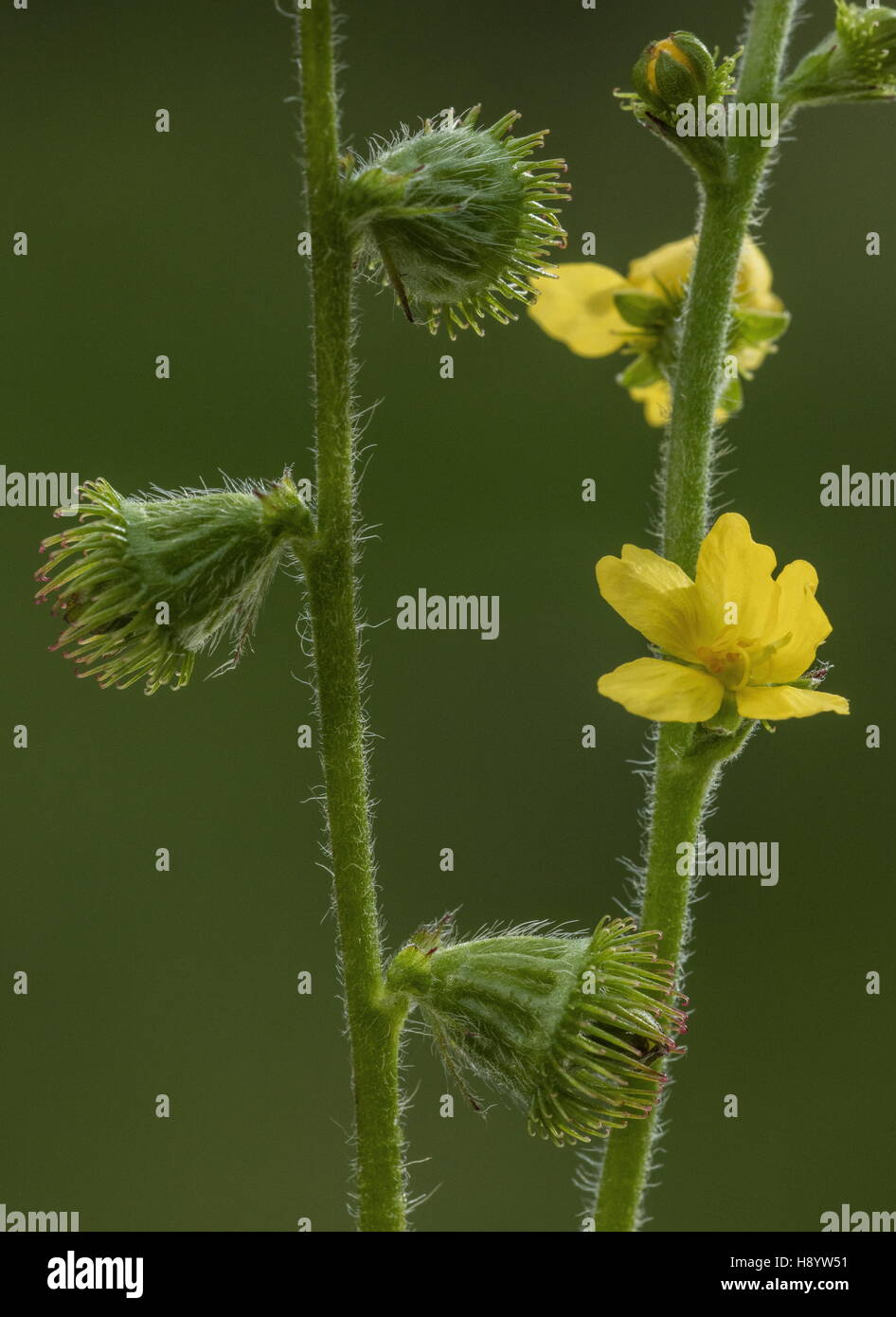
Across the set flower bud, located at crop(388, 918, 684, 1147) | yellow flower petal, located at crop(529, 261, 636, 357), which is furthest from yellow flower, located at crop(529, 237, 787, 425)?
flower bud, located at crop(388, 918, 684, 1147)

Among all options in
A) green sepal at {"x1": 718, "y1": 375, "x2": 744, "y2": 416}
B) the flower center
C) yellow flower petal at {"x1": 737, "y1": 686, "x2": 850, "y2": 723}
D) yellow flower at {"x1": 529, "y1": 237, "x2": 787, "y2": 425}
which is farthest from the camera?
yellow flower at {"x1": 529, "y1": 237, "x2": 787, "y2": 425}

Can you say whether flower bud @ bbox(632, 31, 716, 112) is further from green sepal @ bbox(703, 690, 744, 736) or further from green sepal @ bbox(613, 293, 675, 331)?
green sepal @ bbox(703, 690, 744, 736)

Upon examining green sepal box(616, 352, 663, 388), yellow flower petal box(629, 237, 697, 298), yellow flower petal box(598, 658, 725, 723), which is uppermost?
yellow flower petal box(629, 237, 697, 298)

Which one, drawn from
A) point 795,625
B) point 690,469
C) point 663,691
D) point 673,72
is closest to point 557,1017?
point 663,691

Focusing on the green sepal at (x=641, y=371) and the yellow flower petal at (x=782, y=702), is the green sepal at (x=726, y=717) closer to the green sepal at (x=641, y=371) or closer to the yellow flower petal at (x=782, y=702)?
the yellow flower petal at (x=782, y=702)

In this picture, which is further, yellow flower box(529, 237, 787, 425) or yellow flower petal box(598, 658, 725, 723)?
yellow flower box(529, 237, 787, 425)

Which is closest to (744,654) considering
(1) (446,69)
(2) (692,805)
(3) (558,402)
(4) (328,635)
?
(2) (692,805)
